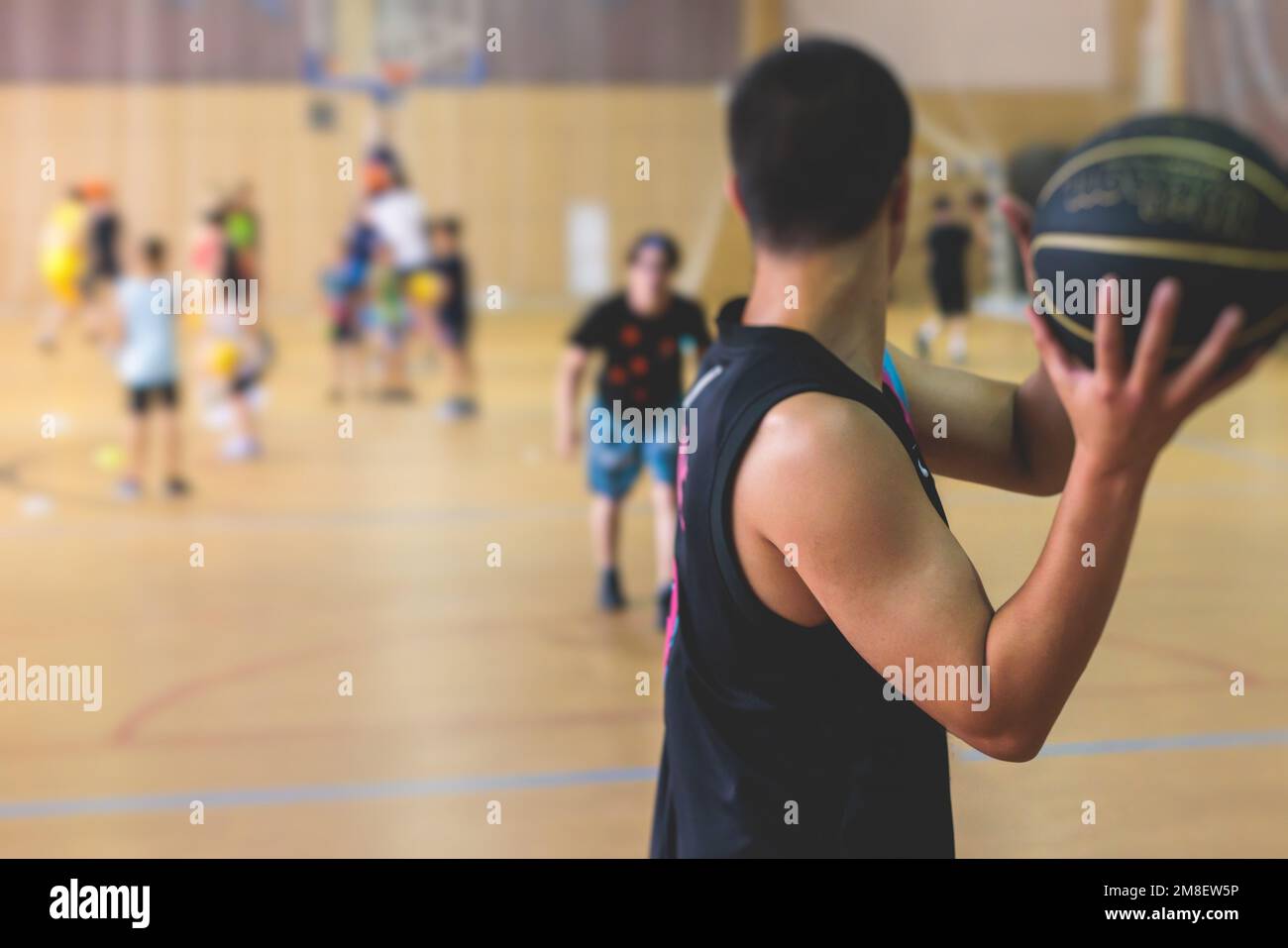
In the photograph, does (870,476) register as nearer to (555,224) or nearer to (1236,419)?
(1236,419)

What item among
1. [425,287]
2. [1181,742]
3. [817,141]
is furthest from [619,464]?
[425,287]

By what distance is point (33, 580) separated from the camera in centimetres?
766

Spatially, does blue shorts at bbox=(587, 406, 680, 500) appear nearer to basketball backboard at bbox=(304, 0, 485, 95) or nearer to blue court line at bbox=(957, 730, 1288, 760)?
blue court line at bbox=(957, 730, 1288, 760)

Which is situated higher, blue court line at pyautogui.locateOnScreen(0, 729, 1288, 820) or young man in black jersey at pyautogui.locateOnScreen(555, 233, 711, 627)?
young man in black jersey at pyautogui.locateOnScreen(555, 233, 711, 627)

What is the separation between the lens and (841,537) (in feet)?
5.06

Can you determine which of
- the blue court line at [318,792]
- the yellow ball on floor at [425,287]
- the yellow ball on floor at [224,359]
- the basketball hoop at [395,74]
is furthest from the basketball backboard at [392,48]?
the blue court line at [318,792]

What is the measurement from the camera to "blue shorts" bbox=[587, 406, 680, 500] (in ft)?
21.9

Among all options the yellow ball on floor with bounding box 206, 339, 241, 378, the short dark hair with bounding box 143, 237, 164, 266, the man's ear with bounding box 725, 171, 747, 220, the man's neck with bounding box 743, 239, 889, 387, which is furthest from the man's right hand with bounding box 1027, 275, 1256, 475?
the yellow ball on floor with bounding box 206, 339, 241, 378

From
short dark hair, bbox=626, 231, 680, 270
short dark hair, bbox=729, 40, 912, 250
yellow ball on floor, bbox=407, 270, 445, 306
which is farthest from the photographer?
yellow ball on floor, bbox=407, 270, 445, 306

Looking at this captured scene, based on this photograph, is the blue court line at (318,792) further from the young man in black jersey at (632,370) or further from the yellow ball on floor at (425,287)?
the yellow ball on floor at (425,287)

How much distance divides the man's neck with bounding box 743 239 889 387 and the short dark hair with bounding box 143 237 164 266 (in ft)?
27.5

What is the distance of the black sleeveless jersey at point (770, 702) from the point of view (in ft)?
5.44

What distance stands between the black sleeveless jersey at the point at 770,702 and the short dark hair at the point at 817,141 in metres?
0.13
